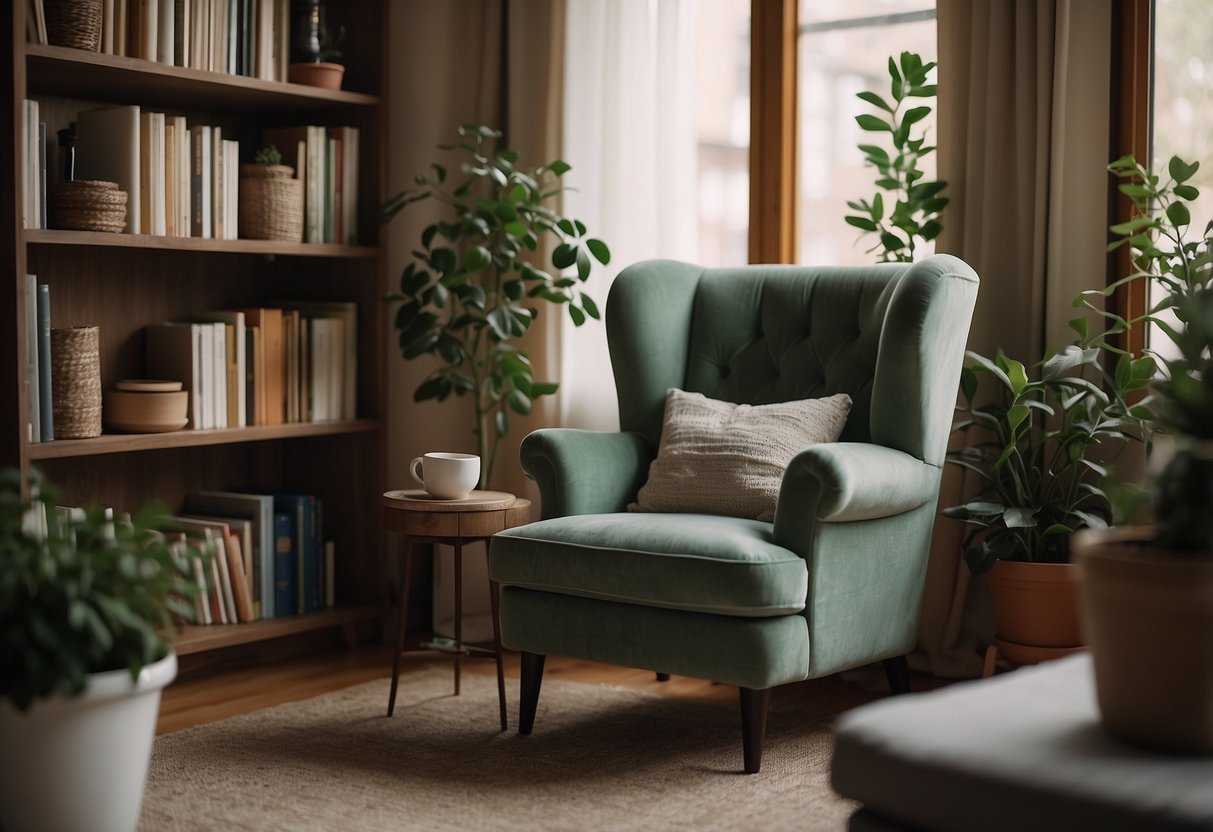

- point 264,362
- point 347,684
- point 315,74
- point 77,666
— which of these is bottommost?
point 347,684

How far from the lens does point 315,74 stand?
145 inches

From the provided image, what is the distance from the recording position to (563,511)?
309 centimetres

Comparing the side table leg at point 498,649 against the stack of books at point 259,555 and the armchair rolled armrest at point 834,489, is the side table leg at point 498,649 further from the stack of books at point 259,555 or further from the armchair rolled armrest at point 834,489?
the stack of books at point 259,555

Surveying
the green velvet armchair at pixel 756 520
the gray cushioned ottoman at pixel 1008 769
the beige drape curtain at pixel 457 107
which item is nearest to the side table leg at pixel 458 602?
the green velvet armchair at pixel 756 520

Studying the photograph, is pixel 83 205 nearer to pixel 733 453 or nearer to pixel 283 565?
pixel 283 565

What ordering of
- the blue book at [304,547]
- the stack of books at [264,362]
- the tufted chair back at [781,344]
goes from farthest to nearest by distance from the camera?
the blue book at [304,547] < the stack of books at [264,362] < the tufted chair back at [781,344]

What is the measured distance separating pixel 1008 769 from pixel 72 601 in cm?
130

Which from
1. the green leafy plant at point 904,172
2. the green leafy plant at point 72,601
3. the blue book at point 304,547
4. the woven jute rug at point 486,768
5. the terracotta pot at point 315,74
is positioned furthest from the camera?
the blue book at point 304,547

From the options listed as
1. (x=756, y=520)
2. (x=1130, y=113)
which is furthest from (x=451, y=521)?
(x=1130, y=113)

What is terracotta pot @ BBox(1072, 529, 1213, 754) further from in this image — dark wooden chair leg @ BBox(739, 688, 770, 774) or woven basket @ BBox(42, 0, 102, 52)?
woven basket @ BBox(42, 0, 102, 52)

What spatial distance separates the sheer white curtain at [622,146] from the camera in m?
3.85

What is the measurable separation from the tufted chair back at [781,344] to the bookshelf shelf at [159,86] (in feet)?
3.35

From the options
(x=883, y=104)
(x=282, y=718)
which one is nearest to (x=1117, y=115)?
(x=883, y=104)

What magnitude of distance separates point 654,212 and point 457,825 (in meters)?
2.00
